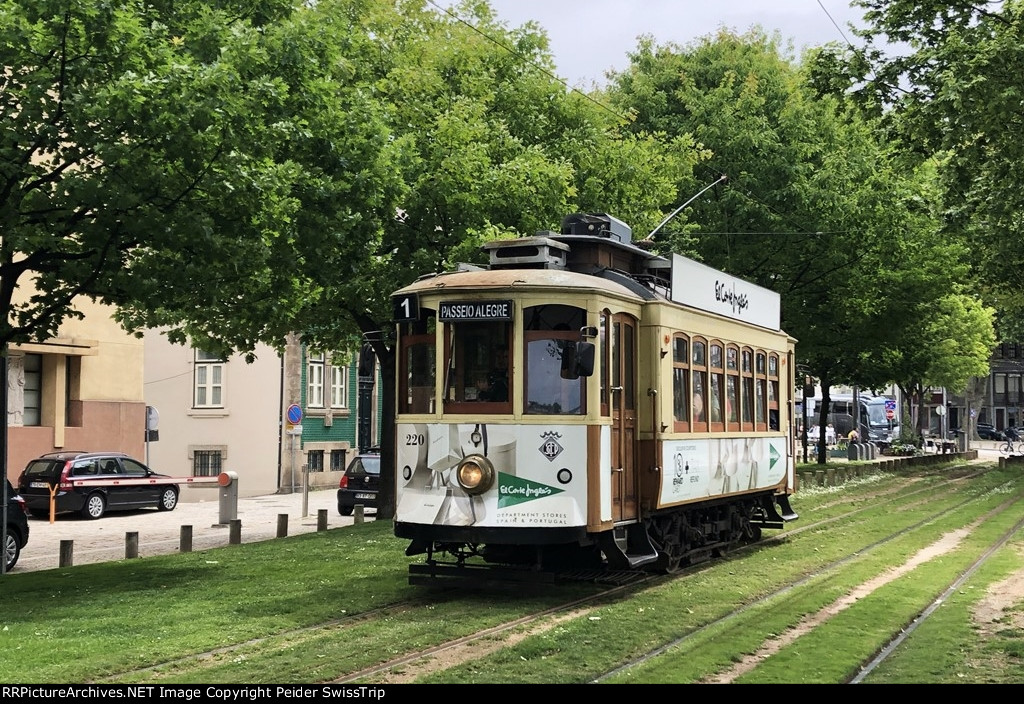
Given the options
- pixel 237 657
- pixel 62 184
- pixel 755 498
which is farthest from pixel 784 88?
pixel 237 657

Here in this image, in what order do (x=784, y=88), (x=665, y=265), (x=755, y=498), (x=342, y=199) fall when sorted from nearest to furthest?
1. (x=665, y=265)
2. (x=342, y=199)
3. (x=755, y=498)
4. (x=784, y=88)

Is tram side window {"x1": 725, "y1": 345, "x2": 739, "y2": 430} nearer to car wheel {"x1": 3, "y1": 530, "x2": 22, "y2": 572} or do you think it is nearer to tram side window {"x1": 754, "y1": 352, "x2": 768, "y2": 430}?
tram side window {"x1": 754, "y1": 352, "x2": 768, "y2": 430}

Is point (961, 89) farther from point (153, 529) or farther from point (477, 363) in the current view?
point (153, 529)

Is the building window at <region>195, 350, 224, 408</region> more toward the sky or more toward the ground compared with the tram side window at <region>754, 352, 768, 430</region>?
more toward the sky

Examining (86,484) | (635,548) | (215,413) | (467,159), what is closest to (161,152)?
(635,548)

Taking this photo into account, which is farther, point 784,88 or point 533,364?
point 784,88

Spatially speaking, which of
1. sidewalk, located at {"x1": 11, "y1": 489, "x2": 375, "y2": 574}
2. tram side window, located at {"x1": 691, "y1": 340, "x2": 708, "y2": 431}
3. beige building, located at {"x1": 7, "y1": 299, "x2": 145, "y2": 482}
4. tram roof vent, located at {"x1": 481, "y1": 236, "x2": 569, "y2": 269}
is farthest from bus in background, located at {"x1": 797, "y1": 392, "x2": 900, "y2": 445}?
tram roof vent, located at {"x1": 481, "y1": 236, "x2": 569, "y2": 269}

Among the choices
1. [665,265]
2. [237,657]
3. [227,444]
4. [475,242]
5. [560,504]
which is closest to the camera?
[237,657]

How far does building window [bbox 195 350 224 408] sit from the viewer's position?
4634cm

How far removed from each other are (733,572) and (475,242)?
26.7ft

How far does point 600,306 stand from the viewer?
12.6 meters

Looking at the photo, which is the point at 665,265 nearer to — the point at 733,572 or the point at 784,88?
the point at 733,572

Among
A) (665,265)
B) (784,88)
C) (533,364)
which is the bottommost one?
(533,364)

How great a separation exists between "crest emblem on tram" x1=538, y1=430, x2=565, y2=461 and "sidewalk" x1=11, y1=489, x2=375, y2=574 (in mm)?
9898
